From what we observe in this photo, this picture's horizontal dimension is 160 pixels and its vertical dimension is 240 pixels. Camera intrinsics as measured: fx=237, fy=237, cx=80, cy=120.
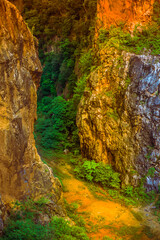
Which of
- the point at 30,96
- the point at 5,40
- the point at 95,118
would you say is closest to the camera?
the point at 5,40

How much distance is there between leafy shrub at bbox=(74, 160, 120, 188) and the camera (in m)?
12.7

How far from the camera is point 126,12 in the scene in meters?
14.2

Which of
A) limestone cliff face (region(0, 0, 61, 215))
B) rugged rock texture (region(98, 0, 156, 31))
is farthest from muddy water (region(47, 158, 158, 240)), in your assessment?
Result: rugged rock texture (region(98, 0, 156, 31))

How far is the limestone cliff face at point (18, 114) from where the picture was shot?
21.6 ft

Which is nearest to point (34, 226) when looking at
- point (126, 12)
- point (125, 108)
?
point (125, 108)

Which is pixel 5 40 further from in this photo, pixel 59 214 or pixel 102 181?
pixel 102 181

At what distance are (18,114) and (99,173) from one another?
727 cm

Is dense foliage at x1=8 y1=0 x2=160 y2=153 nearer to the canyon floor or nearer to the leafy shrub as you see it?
the leafy shrub

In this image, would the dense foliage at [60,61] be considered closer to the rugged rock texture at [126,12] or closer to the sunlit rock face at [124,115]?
the sunlit rock face at [124,115]

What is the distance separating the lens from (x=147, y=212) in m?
10.8

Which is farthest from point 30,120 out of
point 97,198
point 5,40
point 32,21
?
point 32,21

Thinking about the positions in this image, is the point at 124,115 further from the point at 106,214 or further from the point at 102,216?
the point at 102,216

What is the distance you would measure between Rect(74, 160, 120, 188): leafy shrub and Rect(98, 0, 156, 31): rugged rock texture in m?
8.22

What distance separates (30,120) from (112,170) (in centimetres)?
691
